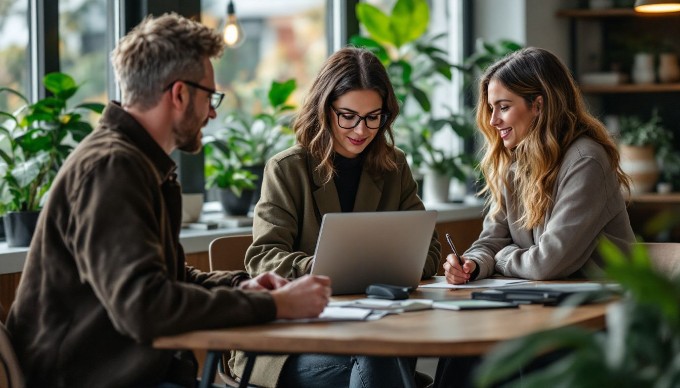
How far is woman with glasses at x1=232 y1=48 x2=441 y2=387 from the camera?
9.05 ft

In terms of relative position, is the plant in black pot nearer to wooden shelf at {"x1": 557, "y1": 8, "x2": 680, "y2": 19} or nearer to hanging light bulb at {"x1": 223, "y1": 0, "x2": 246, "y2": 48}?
hanging light bulb at {"x1": 223, "y1": 0, "x2": 246, "y2": 48}

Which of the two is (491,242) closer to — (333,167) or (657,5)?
(333,167)

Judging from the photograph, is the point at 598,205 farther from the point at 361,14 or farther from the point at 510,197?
the point at 361,14

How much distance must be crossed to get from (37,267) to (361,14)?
3.06 m

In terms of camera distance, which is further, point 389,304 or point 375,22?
point 375,22

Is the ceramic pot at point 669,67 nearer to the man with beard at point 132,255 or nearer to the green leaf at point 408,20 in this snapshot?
the green leaf at point 408,20

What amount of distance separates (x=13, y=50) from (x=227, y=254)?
1.26 metres

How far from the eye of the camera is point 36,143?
3.16 metres

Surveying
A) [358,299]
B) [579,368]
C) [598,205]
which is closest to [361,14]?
[598,205]

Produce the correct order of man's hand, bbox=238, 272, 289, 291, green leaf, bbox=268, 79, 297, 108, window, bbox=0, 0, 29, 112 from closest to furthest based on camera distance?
man's hand, bbox=238, 272, 289, 291
window, bbox=0, 0, 29, 112
green leaf, bbox=268, 79, 297, 108

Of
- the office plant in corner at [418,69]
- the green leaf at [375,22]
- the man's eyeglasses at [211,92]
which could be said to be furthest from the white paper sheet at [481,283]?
the green leaf at [375,22]

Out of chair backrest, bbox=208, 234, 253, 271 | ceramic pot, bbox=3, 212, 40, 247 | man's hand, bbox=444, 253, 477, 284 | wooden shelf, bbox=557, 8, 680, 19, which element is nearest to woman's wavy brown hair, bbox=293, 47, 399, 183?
chair backrest, bbox=208, 234, 253, 271

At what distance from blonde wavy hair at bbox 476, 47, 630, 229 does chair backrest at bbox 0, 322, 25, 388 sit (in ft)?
4.89

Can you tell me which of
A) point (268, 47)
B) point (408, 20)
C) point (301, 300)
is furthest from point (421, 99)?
point (301, 300)
